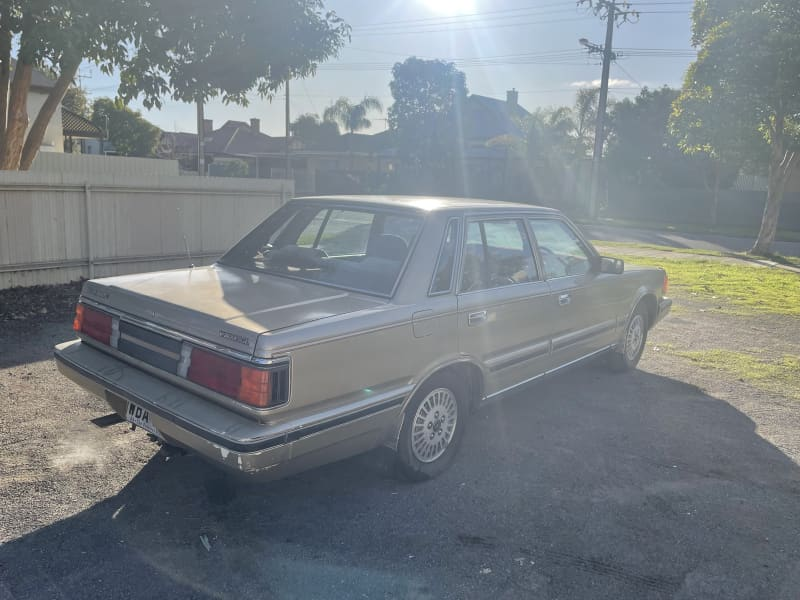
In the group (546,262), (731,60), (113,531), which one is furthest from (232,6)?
(731,60)

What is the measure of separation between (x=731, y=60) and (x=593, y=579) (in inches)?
649

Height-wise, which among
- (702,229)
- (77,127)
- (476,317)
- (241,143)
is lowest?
(702,229)

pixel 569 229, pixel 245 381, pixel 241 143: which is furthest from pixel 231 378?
pixel 241 143

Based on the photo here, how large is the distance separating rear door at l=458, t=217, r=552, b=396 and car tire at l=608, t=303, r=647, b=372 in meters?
1.67

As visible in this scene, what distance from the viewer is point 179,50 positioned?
884 centimetres

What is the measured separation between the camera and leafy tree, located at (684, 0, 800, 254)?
15250 mm

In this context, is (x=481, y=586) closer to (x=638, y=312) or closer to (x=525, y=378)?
(x=525, y=378)

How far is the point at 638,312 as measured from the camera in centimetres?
660

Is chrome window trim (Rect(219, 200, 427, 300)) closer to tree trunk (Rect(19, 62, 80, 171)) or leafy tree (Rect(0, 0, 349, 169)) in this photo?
leafy tree (Rect(0, 0, 349, 169))

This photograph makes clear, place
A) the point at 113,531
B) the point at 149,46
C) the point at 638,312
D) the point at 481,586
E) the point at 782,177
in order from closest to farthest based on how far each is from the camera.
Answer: the point at 481,586
the point at 113,531
the point at 638,312
the point at 149,46
the point at 782,177

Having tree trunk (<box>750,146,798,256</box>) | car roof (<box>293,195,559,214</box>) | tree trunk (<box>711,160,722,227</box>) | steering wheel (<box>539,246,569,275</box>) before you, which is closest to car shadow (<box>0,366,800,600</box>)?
steering wheel (<box>539,246,569,275</box>)

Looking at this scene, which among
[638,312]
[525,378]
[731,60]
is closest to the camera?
[525,378]

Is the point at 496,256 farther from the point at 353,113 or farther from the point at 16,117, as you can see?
the point at 353,113

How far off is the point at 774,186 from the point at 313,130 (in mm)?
44393
